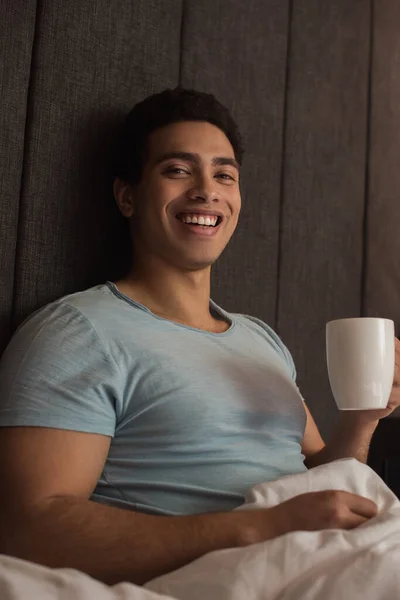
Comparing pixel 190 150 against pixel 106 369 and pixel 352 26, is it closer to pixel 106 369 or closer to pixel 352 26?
pixel 106 369

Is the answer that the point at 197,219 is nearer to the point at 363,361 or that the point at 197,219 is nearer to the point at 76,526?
the point at 363,361

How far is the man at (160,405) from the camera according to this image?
866 mm

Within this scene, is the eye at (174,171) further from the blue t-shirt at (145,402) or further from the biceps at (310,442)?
the biceps at (310,442)

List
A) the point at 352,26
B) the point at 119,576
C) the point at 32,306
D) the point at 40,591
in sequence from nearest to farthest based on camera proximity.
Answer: the point at 40,591 < the point at 119,576 < the point at 32,306 < the point at 352,26

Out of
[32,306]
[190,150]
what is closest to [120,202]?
[190,150]

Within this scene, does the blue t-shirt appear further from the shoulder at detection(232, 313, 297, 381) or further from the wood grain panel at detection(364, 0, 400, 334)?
the wood grain panel at detection(364, 0, 400, 334)

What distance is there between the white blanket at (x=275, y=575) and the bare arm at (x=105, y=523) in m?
0.05

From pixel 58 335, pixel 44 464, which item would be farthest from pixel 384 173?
pixel 44 464

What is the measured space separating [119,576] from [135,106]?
846 millimetres

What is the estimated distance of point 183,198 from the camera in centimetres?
126

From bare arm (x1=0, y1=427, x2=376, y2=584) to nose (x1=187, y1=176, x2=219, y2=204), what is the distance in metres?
0.54

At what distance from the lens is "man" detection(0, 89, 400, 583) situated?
0.87 metres

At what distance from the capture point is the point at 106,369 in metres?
1.00

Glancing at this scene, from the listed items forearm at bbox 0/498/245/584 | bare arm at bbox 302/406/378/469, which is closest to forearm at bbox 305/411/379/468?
bare arm at bbox 302/406/378/469
